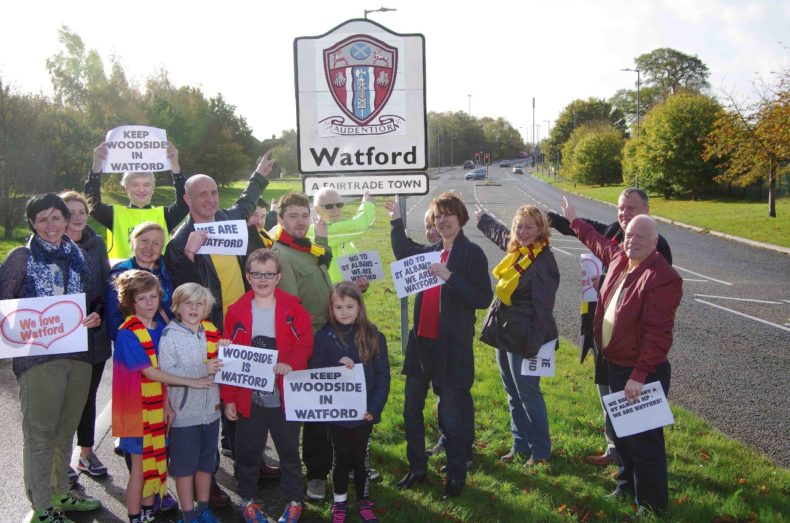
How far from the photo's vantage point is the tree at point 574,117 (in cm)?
9256

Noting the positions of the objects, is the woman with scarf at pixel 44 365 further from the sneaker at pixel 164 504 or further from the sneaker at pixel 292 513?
the sneaker at pixel 292 513

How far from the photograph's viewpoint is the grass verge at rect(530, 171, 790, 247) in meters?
22.7

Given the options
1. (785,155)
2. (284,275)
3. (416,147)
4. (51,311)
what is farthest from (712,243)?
(51,311)

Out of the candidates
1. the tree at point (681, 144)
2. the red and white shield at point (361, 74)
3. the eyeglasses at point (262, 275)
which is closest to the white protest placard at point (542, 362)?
the eyeglasses at point (262, 275)

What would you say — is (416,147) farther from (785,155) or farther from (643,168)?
(643,168)

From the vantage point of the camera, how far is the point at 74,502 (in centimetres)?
441

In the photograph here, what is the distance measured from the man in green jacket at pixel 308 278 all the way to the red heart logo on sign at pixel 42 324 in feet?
4.52

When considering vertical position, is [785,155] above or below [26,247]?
above

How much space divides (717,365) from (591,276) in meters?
3.92

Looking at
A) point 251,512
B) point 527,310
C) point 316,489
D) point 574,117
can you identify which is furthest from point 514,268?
point 574,117

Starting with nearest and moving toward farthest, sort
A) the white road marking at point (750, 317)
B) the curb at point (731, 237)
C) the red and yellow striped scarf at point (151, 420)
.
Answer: the red and yellow striped scarf at point (151, 420)
the white road marking at point (750, 317)
the curb at point (731, 237)

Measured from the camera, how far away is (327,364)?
4340 millimetres

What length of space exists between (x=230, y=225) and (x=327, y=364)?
122 centimetres

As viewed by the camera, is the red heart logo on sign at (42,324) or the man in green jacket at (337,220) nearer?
the red heart logo on sign at (42,324)
